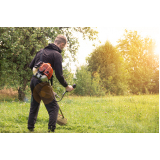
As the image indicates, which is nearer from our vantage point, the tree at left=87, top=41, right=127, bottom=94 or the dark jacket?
the dark jacket

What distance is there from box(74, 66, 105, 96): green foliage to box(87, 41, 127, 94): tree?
1.31m

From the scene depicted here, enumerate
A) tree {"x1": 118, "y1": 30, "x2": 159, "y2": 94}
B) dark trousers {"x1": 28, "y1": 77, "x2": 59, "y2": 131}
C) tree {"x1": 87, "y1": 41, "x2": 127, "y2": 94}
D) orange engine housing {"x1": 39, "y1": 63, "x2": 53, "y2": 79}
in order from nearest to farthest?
orange engine housing {"x1": 39, "y1": 63, "x2": 53, "y2": 79}
dark trousers {"x1": 28, "y1": 77, "x2": 59, "y2": 131}
tree {"x1": 118, "y1": 30, "x2": 159, "y2": 94}
tree {"x1": 87, "y1": 41, "x2": 127, "y2": 94}

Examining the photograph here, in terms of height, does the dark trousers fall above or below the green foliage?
above

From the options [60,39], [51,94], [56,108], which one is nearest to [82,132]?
[56,108]

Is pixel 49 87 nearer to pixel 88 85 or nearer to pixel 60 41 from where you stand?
pixel 60 41

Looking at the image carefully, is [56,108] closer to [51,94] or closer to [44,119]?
[51,94]

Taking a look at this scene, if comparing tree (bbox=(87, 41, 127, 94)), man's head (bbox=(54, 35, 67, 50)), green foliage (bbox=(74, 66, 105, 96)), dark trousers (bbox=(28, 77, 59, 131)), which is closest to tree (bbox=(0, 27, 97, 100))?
man's head (bbox=(54, 35, 67, 50))

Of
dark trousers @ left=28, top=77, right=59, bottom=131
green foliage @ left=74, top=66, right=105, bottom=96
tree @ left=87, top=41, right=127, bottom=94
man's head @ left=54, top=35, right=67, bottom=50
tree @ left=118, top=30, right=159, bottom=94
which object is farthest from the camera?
tree @ left=87, top=41, right=127, bottom=94

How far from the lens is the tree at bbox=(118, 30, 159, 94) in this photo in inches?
605

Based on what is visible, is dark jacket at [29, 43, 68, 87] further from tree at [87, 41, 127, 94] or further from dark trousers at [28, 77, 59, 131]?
tree at [87, 41, 127, 94]

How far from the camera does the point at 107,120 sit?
4.53 meters

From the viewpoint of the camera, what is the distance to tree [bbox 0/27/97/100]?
738 centimetres

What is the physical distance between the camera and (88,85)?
14.8 m

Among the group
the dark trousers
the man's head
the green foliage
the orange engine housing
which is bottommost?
the green foliage
